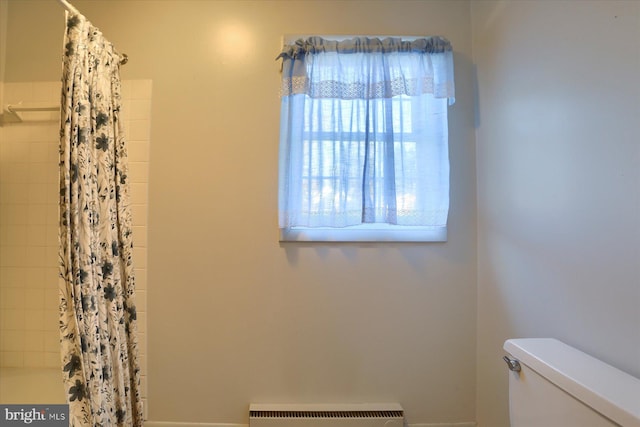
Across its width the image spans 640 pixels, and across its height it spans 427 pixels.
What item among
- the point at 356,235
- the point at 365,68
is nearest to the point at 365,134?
the point at 365,68

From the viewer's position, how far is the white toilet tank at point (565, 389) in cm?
58

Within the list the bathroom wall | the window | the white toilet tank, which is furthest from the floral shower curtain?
the bathroom wall

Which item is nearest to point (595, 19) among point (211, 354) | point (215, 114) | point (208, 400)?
point (215, 114)

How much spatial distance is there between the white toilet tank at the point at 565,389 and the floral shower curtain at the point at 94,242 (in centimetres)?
139

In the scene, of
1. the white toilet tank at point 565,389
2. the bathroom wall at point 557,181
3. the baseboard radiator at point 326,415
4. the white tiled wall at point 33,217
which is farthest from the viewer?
the white tiled wall at point 33,217

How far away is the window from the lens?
131 centimetres

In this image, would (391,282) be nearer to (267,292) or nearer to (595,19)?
(267,292)

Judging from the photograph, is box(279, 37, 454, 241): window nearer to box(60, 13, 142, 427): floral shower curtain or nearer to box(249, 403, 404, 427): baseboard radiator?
box(60, 13, 142, 427): floral shower curtain

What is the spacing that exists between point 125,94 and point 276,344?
1496mm

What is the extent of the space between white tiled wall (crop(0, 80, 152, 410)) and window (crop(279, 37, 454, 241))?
2.58ft

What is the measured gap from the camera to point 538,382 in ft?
2.54

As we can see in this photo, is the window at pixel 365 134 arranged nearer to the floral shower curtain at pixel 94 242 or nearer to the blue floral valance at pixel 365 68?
the blue floral valance at pixel 365 68

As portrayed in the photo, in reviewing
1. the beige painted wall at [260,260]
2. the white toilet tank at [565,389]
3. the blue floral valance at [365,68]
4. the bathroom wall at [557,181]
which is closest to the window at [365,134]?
the blue floral valance at [365,68]

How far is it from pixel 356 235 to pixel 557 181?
2.62ft
